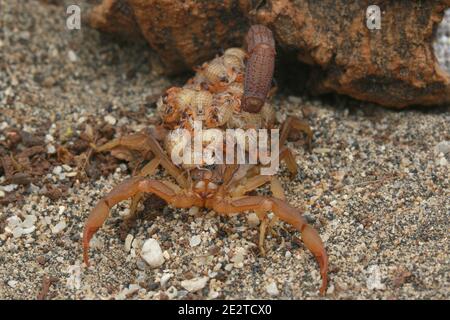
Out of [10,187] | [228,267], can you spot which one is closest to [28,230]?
[10,187]

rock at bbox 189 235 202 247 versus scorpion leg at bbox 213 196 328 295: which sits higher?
scorpion leg at bbox 213 196 328 295

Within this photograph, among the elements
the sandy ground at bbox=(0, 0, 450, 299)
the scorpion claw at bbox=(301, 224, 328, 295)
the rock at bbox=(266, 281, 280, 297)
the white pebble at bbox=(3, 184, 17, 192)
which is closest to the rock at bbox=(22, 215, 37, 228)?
the sandy ground at bbox=(0, 0, 450, 299)

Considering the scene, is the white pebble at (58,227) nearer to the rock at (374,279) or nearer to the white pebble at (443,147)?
the rock at (374,279)

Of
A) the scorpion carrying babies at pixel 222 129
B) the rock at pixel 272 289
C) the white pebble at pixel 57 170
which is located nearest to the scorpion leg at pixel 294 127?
the scorpion carrying babies at pixel 222 129

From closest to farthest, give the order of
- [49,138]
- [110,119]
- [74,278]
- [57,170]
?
[74,278] → [57,170] → [49,138] → [110,119]

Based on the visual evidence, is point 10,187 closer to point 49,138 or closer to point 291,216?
point 49,138

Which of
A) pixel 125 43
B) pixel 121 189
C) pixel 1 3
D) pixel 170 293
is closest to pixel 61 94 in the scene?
pixel 125 43

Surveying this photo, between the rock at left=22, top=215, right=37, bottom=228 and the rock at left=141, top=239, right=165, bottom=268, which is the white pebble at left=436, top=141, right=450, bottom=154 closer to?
the rock at left=141, top=239, right=165, bottom=268
